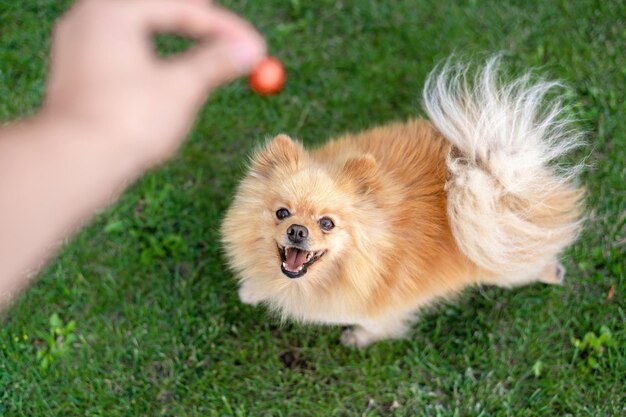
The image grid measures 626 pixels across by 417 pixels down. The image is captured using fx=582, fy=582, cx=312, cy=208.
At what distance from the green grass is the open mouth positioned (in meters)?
0.97

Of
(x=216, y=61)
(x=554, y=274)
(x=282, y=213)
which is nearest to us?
(x=216, y=61)

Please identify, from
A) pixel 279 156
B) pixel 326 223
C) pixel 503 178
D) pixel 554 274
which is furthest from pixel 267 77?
pixel 554 274

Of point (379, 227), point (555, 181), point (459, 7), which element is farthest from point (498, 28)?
point (379, 227)

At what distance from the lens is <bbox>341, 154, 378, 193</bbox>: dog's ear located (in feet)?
8.09

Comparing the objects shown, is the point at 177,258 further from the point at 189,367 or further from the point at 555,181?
the point at 555,181

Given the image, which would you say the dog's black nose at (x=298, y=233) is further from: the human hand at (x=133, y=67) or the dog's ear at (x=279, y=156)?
the human hand at (x=133, y=67)

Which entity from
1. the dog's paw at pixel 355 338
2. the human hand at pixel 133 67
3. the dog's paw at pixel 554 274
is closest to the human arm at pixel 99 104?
the human hand at pixel 133 67

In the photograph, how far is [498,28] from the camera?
13.5 ft

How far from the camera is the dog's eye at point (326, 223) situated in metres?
2.43

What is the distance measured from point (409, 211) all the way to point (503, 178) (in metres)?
0.43

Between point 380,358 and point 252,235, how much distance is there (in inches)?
46.2

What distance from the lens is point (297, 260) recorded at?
2.49 m

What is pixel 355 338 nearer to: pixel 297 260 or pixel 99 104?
pixel 297 260

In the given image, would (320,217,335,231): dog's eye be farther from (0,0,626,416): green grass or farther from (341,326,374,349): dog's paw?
(0,0,626,416): green grass
